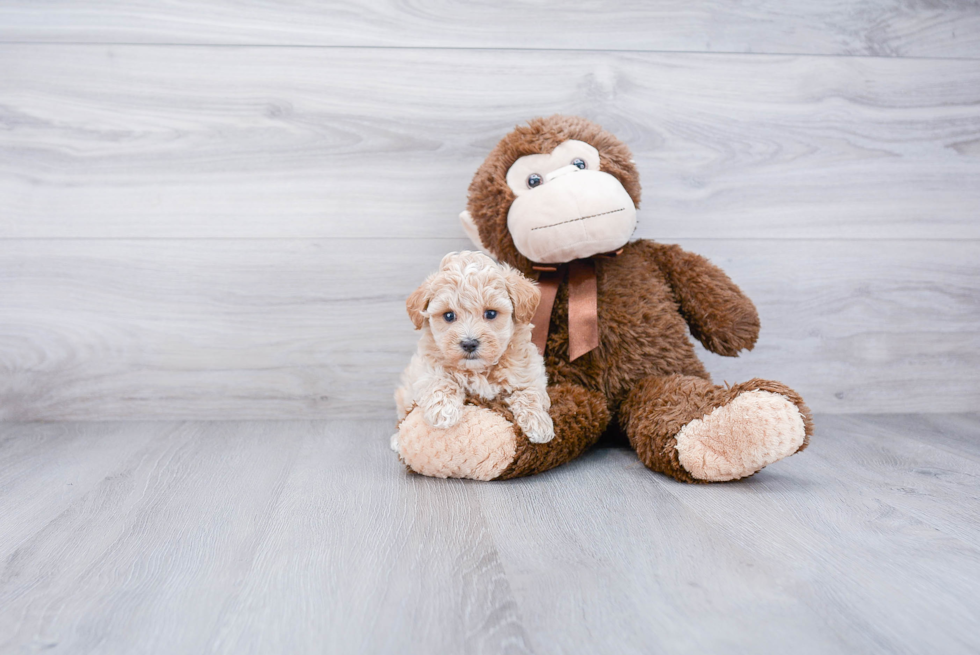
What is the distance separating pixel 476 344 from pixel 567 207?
0.79 feet

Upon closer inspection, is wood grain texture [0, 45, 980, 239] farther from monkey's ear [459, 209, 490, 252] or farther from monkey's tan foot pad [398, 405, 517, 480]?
monkey's tan foot pad [398, 405, 517, 480]

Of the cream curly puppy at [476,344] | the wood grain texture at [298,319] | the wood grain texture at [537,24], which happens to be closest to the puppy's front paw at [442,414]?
the cream curly puppy at [476,344]

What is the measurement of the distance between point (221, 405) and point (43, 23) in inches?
28.5

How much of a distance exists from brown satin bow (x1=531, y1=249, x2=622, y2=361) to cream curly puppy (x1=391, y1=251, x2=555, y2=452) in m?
0.09

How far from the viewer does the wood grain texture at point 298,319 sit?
47.4 inches

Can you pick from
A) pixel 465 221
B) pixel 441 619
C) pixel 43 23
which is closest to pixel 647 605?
pixel 441 619

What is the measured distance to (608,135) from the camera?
104cm

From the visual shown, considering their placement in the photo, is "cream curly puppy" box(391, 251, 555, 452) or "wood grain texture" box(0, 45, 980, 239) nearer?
"cream curly puppy" box(391, 251, 555, 452)

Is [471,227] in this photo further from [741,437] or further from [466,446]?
[741,437]

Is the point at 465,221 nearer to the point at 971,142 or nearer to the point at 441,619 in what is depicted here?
the point at 441,619

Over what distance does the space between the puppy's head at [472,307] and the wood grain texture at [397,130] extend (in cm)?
36

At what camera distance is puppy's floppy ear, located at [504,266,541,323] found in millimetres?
876

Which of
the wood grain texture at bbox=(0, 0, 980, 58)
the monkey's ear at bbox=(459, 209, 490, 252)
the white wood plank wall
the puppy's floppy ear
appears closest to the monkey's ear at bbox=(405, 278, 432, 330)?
the puppy's floppy ear

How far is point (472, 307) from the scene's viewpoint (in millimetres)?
859
